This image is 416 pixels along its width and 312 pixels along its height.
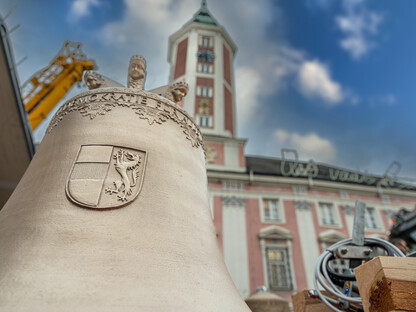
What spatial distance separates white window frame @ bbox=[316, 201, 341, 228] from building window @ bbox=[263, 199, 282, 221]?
2.66m

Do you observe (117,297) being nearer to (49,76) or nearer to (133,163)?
(133,163)

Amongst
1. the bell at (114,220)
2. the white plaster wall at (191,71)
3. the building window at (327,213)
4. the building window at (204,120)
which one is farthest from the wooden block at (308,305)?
the building window at (204,120)

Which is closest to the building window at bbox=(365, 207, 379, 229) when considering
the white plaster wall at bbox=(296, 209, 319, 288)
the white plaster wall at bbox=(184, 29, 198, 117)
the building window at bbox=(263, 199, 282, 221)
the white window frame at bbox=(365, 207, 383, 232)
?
the white window frame at bbox=(365, 207, 383, 232)

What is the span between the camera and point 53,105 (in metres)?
17.6

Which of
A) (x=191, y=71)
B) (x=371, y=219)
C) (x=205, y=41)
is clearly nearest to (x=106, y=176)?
(x=371, y=219)

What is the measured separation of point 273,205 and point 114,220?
58.2ft

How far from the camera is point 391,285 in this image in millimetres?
1904

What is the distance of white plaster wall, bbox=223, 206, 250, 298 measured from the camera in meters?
16.1

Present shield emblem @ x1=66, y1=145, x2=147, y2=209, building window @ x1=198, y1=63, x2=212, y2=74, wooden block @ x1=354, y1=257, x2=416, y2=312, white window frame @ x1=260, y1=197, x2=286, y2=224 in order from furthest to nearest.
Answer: building window @ x1=198, y1=63, x2=212, y2=74 → white window frame @ x1=260, y1=197, x2=286, y2=224 → shield emblem @ x1=66, y1=145, x2=147, y2=209 → wooden block @ x1=354, y1=257, x2=416, y2=312

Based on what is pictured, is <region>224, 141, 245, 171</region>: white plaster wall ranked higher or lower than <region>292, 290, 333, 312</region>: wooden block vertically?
higher

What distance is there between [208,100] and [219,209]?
32.2 ft

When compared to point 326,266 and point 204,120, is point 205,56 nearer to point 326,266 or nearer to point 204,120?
point 204,120

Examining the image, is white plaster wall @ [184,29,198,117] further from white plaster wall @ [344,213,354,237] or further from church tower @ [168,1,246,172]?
white plaster wall @ [344,213,354,237]

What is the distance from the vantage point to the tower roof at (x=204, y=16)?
32.0 meters
